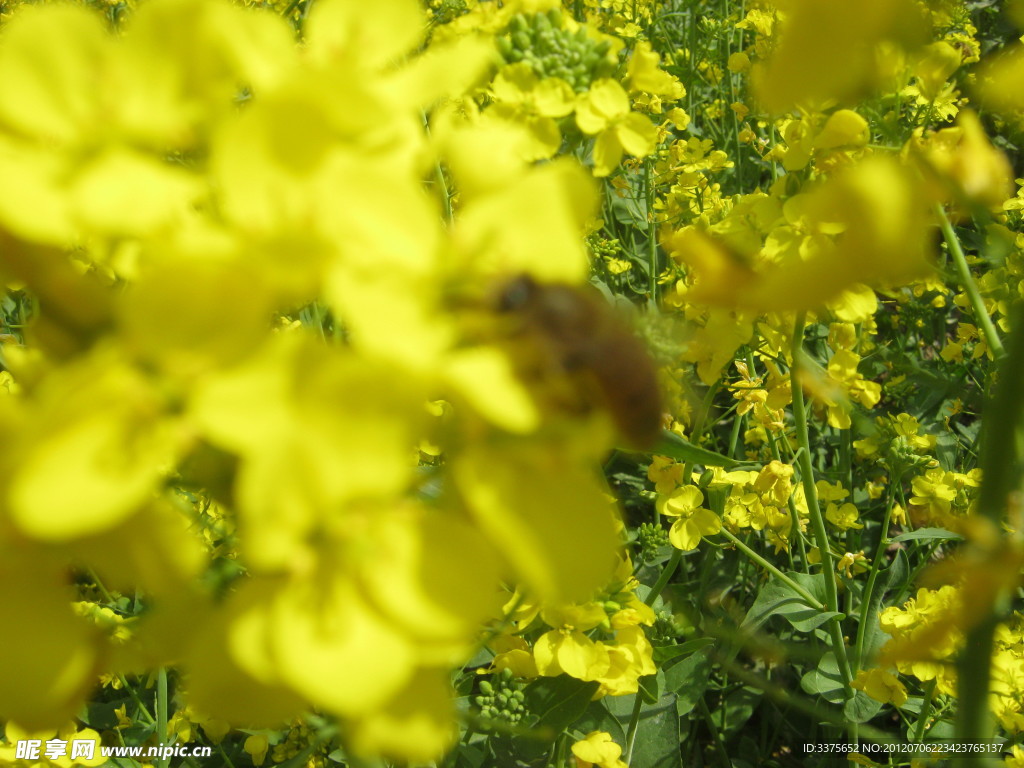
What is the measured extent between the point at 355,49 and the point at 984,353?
2554 mm

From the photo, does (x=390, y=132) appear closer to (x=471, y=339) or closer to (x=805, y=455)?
(x=471, y=339)

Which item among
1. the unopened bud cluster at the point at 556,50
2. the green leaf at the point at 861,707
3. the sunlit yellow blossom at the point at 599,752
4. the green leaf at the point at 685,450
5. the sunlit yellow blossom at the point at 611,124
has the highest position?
the unopened bud cluster at the point at 556,50

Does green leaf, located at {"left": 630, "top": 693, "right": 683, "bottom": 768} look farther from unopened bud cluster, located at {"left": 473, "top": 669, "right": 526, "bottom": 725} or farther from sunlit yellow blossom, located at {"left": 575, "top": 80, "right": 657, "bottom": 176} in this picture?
sunlit yellow blossom, located at {"left": 575, "top": 80, "right": 657, "bottom": 176}

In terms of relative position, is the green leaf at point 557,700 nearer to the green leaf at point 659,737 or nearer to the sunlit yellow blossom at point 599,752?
the sunlit yellow blossom at point 599,752

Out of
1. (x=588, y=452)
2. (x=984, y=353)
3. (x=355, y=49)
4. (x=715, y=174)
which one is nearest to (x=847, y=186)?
(x=588, y=452)

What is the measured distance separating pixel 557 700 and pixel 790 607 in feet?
2.40

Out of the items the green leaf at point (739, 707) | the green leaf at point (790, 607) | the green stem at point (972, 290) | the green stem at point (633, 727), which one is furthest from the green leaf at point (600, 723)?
the green stem at point (972, 290)

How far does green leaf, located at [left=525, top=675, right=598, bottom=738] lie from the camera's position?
1.72 metres

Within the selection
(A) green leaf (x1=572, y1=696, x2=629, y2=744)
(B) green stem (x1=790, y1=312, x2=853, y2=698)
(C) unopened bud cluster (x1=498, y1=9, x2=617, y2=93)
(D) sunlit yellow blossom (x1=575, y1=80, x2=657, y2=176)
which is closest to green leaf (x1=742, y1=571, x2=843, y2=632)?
(B) green stem (x1=790, y1=312, x2=853, y2=698)

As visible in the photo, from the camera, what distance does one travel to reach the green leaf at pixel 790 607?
2.10 m

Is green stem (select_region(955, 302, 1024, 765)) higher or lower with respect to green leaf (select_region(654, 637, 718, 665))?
lower

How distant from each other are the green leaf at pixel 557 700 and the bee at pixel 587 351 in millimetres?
1057

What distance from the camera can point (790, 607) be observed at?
213 cm

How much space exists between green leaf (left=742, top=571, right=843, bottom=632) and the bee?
141cm
